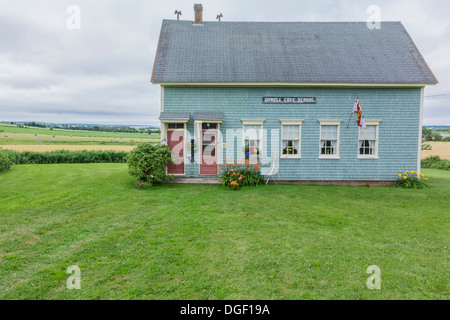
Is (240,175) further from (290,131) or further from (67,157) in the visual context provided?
(67,157)

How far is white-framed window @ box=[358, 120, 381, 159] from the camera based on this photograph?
1198cm

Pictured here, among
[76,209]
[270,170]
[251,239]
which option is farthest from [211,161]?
[251,239]

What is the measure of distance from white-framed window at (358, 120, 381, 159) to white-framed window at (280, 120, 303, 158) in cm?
288

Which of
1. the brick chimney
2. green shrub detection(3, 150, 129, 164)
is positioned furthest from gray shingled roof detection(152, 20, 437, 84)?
green shrub detection(3, 150, 129, 164)

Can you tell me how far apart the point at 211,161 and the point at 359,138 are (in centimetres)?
718

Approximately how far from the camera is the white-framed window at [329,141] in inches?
475

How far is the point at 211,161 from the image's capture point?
479 inches

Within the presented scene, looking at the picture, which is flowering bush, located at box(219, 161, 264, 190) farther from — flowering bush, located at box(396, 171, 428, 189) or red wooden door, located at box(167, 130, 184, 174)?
flowering bush, located at box(396, 171, 428, 189)

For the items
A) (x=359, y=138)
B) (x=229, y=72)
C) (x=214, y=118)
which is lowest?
(x=359, y=138)

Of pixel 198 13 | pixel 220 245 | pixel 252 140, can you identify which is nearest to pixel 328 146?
pixel 252 140

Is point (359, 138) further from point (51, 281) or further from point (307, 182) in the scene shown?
point (51, 281)

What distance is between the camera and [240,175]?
448 inches

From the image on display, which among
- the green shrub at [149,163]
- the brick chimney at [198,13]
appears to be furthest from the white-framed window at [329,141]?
the brick chimney at [198,13]

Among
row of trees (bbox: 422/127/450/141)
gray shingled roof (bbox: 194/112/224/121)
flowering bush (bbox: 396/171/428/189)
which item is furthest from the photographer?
row of trees (bbox: 422/127/450/141)
